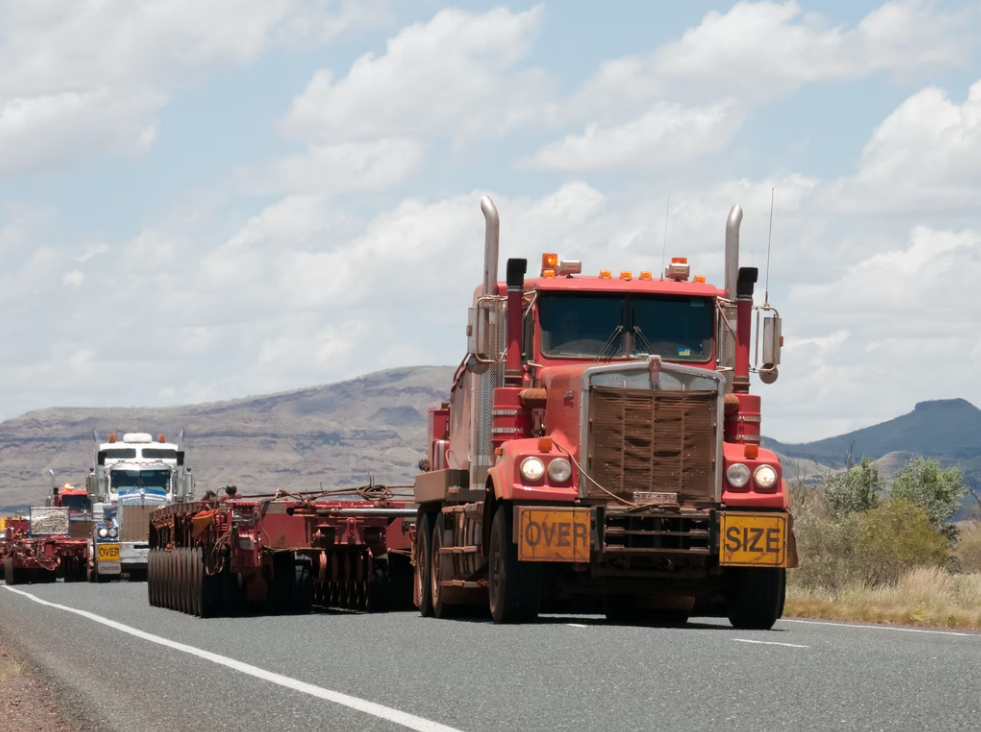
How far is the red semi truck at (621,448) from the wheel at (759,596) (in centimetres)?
2

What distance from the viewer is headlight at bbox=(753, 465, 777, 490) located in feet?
57.5

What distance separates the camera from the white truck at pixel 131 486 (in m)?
46.6

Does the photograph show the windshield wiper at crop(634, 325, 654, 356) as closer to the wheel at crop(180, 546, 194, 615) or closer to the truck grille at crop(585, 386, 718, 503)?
the truck grille at crop(585, 386, 718, 503)

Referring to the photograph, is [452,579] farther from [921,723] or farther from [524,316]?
[921,723]

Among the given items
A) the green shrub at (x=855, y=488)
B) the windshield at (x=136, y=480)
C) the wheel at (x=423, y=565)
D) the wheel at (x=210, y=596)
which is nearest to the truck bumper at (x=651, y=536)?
the wheel at (x=423, y=565)

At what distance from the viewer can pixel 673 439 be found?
17.7m

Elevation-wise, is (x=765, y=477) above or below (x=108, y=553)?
above

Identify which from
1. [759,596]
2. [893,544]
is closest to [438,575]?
[759,596]

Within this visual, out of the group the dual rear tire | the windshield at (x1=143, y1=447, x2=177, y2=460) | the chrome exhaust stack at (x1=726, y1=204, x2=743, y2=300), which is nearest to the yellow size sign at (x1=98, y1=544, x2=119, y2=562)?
the windshield at (x1=143, y1=447, x2=177, y2=460)

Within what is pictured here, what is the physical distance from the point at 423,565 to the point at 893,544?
60.1 ft

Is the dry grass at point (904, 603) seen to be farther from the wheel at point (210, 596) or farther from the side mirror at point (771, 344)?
the wheel at point (210, 596)

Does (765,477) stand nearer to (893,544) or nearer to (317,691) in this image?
(317,691)

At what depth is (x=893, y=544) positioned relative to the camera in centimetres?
3697

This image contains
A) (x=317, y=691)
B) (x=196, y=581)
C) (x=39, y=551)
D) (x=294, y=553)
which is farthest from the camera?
(x=39, y=551)
